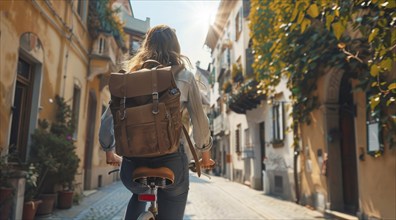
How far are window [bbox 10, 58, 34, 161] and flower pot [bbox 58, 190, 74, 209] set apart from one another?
1.29 metres

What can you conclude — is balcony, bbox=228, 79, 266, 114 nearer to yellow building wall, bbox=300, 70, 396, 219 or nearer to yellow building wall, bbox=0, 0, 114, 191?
yellow building wall, bbox=300, 70, 396, 219

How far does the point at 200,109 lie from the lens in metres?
2.42

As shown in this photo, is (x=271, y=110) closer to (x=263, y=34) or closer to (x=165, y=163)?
(x=263, y=34)

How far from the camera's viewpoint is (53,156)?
295 inches

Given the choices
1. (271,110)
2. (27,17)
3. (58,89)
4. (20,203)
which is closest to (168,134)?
(20,203)

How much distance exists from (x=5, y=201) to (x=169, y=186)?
4046 millimetres

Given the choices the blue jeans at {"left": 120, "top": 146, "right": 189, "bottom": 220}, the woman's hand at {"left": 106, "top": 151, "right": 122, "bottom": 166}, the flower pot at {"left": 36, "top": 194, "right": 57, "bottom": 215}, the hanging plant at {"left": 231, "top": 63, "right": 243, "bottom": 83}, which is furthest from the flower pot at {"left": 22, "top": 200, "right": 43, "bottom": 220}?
the hanging plant at {"left": 231, "top": 63, "right": 243, "bottom": 83}

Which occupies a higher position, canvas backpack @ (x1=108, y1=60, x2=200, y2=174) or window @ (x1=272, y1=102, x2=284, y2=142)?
window @ (x1=272, y1=102, x2=284, y2=142)

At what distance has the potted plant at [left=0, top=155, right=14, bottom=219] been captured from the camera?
5.27m

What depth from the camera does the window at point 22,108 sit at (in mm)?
7133

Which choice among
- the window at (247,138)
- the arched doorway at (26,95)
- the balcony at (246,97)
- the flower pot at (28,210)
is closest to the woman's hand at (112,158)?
the flower pot at (28,210)

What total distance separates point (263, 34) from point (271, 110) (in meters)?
5.00

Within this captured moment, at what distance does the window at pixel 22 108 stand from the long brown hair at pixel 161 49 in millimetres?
5341

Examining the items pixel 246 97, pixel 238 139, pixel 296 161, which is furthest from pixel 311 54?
pixel 238 139
